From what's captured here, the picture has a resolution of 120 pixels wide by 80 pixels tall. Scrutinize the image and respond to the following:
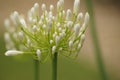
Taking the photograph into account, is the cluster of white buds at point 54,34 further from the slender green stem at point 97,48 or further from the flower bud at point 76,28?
the slender green stem at point 97,48

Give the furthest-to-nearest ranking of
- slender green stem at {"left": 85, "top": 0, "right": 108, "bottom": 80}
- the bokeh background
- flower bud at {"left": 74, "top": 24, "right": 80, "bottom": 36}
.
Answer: the bokeh background → slender green stem at {"left": 85, "top": 0, "right": 108, "bottom": 80} → flower bud at {"left": 74, "top": 24, "right": 80, "bottom": 36}

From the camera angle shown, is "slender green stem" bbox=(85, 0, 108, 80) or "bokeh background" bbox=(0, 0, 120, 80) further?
"bokeh background" bbox=(0, 0, 120, 80)

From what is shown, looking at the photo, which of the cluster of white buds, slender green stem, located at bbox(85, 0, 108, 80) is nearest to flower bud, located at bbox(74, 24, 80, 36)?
the cluster of white buds

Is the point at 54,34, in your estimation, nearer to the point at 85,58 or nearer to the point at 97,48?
the point at 97,48

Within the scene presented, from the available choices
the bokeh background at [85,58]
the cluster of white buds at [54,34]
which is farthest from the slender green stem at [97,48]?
the bokeh background at [85,58]

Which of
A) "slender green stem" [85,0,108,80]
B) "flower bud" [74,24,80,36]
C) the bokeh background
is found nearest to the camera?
"flower bud" [74,24,80,36]

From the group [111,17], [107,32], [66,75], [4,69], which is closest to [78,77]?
[66,75]

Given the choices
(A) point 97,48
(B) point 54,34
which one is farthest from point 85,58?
(B) point 54,34

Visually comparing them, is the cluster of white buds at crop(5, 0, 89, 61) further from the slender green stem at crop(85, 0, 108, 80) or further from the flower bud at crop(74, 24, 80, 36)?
the slender green stem at crop(85, 0, 108, 80)
